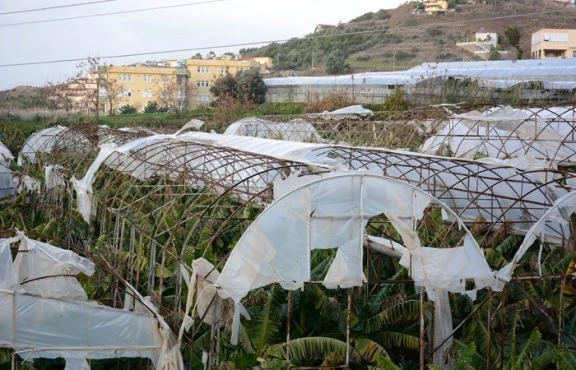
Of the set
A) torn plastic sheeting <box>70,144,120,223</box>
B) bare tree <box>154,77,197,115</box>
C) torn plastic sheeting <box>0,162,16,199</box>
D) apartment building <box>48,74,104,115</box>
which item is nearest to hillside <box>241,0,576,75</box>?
bare tree <box>154,77,197,115</box>

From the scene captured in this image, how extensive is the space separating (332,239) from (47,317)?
3.52 m

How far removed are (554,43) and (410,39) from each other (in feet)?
59.9

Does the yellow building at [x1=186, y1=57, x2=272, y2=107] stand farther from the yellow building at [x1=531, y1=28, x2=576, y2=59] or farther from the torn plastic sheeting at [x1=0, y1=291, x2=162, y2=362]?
the torn plastic sheeting at [x1=0, y1=291, x2=162, y2=362]

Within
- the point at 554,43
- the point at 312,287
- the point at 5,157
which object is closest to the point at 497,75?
the point at 5,157

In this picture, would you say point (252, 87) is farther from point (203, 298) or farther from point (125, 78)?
point (203, 298)

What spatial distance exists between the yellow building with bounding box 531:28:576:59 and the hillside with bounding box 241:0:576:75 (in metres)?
2.74

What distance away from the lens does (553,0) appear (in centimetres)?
9625

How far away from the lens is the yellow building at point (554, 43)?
61.2 metres

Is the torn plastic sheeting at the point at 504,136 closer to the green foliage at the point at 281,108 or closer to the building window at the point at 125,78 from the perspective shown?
the green foliage at the point at 281,108

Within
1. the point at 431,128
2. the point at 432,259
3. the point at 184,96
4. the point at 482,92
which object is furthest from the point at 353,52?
the point at 432,259

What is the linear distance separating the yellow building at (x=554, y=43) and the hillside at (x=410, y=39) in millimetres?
2738

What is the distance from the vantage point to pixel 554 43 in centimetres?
6134

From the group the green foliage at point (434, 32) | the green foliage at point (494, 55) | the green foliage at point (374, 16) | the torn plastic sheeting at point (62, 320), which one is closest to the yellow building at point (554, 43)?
the green foliage at point (494, 55)

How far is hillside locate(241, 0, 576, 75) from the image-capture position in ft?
223
